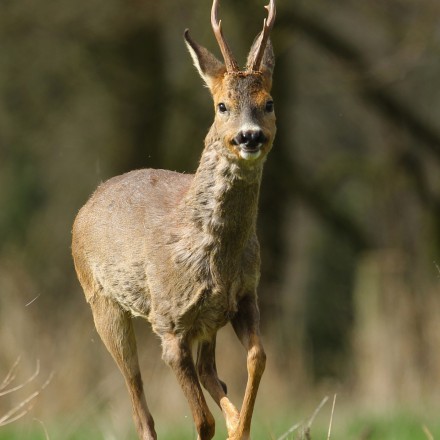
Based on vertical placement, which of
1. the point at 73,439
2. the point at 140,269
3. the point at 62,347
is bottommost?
the point at 62,347

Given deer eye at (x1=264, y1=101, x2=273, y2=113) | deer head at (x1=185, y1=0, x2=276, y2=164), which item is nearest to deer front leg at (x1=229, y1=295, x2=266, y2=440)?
deer head at (x1=185, y1=0, x2=276, y2=164)

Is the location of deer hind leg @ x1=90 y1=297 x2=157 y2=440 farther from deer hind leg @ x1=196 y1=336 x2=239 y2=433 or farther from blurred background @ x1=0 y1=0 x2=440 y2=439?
blurred background @ x1=0 y1=0 x2=440 y2=439

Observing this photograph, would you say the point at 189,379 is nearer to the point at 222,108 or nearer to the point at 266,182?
the point at 222,108

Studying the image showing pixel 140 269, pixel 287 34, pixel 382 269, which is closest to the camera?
pixel 140 269

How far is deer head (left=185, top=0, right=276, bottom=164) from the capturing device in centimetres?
580

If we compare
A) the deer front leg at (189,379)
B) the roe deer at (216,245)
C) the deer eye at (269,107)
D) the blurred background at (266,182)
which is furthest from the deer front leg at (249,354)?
the blurred background at (266,182)

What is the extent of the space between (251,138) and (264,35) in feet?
1.98

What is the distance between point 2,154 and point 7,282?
7448 mm

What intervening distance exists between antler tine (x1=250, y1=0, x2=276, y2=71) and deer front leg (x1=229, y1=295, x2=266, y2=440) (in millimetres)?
1150

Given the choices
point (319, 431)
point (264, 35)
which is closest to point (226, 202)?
point (264, 35)

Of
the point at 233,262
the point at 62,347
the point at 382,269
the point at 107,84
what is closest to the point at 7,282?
the point at 62,347

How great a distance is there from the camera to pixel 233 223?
19.9 feet

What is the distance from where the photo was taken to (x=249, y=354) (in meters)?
5.91

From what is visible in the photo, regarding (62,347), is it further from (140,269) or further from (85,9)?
(140,269)
